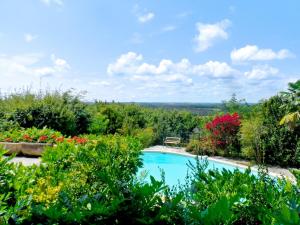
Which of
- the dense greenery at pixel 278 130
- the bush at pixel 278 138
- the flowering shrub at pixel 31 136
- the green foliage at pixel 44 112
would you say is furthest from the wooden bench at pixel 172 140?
the flowering shrub at pixel 31 136

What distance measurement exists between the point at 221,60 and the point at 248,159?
8870 mm

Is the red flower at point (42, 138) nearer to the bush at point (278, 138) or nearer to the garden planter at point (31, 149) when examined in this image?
the garden planter at point (31, 149)

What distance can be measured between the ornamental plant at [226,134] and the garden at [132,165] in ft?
0.15

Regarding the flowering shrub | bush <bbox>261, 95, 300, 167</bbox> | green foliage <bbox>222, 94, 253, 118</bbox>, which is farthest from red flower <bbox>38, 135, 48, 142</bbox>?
green foliage <bbox>222, 94, 253, 118</bbox>

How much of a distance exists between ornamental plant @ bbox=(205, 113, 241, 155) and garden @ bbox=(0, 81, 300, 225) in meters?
0.05

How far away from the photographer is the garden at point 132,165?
6.93ft

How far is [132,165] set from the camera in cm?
541

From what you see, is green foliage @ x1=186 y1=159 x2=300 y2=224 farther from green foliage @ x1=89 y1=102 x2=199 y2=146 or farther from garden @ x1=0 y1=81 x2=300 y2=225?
green foliage @ x1=89 y1=102 x2=199 y2=146

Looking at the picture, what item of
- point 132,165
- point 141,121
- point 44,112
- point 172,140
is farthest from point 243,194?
point 141,121

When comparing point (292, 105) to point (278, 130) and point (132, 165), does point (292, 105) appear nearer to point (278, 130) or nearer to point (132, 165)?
point (278, 130)

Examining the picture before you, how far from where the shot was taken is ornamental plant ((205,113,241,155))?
14.1 m

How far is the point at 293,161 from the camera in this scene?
12.0 m

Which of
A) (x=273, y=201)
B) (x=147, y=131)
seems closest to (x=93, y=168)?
(x=273, y=201)

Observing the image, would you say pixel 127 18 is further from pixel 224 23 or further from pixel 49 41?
pixel 224 23
